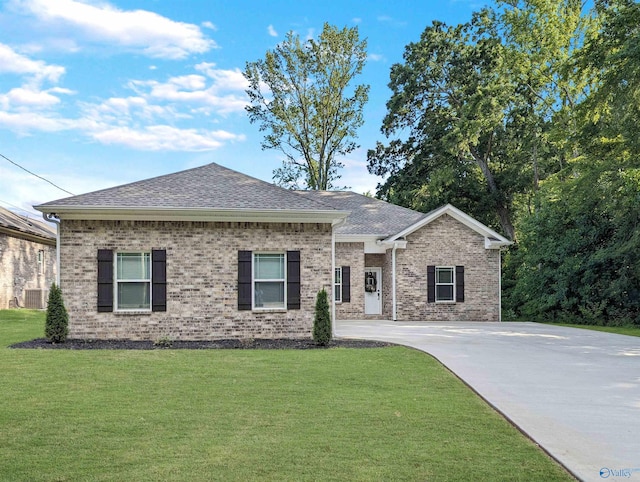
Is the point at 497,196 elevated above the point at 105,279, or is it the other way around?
the point at 497,196

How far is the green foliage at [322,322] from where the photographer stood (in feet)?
44.3

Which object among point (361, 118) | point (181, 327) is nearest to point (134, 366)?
point (181, 327)

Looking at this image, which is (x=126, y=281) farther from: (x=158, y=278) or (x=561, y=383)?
(x=561, y=383)

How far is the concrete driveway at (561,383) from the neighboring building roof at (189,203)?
378 cm

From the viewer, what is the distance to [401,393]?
8172 millimetres

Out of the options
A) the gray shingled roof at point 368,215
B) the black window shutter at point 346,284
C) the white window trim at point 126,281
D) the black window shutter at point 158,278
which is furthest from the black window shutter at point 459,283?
the white window trim at point 126,281

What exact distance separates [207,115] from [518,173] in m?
16.8

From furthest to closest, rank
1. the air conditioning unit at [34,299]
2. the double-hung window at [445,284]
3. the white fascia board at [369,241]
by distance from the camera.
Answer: the air conditioning unit at [34,299] < the white fascia board at [369,241] < the double-hung window at [445,284]

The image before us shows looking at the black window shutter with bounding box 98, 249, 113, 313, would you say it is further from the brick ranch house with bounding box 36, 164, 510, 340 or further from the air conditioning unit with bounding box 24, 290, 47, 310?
the air conditioning unit with bounding box 24, 290, 47, 310

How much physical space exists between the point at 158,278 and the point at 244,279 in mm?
2037

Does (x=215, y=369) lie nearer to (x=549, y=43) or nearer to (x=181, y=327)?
(x=181, y=327)

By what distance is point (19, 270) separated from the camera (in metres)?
27.3

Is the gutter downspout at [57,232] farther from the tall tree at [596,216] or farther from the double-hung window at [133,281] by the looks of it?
the tall tree at [596,216]

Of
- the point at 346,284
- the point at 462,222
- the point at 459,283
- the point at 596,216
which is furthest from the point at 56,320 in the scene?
the point at 596,216
